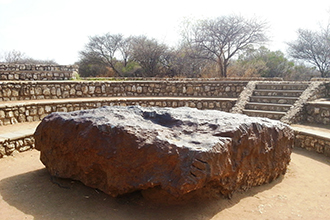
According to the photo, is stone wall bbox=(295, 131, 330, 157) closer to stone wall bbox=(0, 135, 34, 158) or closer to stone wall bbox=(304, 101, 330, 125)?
stone wall bbox=(304, 101, 330, 125)

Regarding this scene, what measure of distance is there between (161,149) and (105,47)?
21.1 m

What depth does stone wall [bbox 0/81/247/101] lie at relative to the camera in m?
8.24

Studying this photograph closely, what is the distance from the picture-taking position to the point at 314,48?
19109 millimetres

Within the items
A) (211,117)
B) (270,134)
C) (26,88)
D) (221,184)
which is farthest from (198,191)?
(26,88)

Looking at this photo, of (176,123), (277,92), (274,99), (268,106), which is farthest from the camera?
(277,92)

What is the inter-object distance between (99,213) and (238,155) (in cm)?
180

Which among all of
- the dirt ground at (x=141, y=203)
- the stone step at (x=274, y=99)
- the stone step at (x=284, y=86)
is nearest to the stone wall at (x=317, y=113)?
the stone step at (x=274, y=99)

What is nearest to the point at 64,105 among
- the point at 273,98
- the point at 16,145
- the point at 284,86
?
the point at 16,145

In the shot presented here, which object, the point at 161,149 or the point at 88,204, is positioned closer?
the point at 161,149

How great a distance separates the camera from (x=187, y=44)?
1916 cm


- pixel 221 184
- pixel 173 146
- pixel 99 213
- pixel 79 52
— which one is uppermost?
pixel 79 52

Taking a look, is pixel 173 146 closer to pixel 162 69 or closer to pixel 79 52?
pixel 162 69

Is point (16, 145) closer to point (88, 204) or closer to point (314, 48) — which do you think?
point (88, 204)

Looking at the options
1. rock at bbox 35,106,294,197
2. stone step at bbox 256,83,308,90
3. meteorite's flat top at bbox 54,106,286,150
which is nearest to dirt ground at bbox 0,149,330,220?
rock at bbox 35,106,294,197
